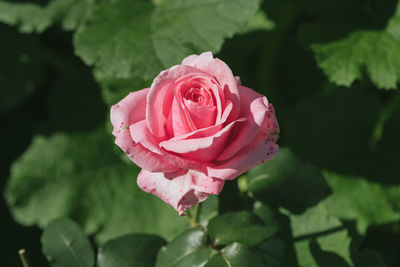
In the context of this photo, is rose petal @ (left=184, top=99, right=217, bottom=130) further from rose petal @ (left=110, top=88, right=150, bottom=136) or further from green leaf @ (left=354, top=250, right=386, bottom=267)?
green leaf @ (left=354, top=250, right=386, bottom=267)

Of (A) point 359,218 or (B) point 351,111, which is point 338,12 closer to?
(B) point 351,111

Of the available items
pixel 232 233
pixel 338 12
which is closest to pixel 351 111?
pixel 338 12

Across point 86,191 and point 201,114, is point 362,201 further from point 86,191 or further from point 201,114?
point 86,191

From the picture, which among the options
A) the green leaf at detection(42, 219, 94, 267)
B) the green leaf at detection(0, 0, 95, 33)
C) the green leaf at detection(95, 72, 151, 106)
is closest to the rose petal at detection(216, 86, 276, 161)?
the green leaf at detection(42, 219, 94, 267)

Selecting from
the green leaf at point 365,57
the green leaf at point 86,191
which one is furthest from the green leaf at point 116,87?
the green leaf at point 365,57

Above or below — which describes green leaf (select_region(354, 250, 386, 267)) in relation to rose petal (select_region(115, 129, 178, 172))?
below

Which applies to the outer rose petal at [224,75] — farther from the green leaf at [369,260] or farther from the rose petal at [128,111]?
the green leaf at [369,260]
